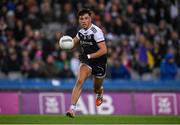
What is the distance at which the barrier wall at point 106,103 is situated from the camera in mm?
21062

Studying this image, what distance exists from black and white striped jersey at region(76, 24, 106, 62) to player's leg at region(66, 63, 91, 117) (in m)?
0.39

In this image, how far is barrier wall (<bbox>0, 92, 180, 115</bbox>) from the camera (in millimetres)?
21062

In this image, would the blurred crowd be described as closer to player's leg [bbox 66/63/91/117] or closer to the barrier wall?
the barrier wall

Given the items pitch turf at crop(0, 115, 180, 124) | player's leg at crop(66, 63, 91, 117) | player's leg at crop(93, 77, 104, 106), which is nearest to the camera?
player's leg at crop(66, 63, 91, 117)

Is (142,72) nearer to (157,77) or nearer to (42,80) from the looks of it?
(157,77)

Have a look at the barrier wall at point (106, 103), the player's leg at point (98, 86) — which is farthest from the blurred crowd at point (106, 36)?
the player's leg at point (98, 86)

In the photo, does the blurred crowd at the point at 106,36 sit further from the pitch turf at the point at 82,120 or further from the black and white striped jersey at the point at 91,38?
the black and white striped jersey at the point at 91,38

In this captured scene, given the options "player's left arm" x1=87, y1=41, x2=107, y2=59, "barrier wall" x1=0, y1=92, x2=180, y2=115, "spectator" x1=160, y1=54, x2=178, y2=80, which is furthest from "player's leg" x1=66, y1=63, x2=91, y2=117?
"spectator" x1=160, y1=54, x2=178, y2=80

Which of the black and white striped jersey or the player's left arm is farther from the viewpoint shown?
the black and white striped jersey

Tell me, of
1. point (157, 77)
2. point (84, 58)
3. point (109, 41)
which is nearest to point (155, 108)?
point (157, 77)

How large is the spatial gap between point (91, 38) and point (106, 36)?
29.5ft

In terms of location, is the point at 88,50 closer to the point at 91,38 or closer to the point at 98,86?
the point at 91,38

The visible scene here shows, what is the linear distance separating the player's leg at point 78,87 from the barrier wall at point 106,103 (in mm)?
6181

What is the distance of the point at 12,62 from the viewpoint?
73.7 feet
